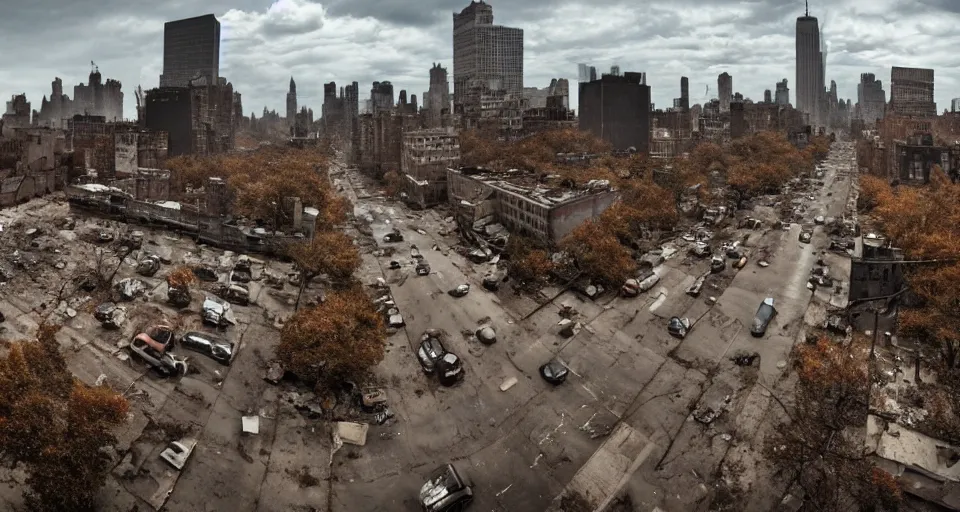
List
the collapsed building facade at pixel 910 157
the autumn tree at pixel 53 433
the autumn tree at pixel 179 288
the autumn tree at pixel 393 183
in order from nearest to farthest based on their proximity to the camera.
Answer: the autumn tree at pixel 53 433, the autumn tree at pixel 179 288, the collapsed building facade at pixel 910 157, the autumn tree at pixel 393 183

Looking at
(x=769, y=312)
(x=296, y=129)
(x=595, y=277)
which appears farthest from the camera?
(x=296, y=129)

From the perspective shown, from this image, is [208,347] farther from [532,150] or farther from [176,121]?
[176,121]

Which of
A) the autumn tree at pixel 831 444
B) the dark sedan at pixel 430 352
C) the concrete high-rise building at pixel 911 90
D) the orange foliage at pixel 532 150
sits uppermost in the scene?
the concrete high-rise building at pixel 911 90

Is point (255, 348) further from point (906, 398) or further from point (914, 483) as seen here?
point (906, 398)

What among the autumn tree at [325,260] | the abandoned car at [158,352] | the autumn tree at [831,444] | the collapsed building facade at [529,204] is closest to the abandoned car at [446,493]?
the autumn tree at [831,444]

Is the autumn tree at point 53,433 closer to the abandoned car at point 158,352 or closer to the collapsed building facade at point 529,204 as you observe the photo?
the abandoned car at point 158,352

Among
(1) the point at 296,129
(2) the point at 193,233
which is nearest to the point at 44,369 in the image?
(2) the point at 193,233
